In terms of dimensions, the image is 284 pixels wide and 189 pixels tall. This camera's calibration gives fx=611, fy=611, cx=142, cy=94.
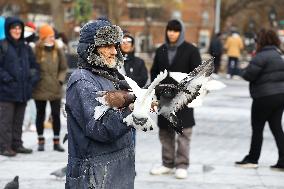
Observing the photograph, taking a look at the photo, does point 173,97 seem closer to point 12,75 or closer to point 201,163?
point 201,163

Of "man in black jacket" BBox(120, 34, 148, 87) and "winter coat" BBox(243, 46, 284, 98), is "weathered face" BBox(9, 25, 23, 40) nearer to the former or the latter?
"man in black jacket" BBox(120, 34, 148, 87)

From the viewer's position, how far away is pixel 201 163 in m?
8.09

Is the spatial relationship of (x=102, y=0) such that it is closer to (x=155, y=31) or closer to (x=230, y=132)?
(x=155, y=31)

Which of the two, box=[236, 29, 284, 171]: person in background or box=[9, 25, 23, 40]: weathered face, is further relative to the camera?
box=[9, 25, 23, 40]: weathered face

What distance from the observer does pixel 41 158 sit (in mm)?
8188

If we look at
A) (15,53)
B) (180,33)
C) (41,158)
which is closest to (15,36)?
(15,53)

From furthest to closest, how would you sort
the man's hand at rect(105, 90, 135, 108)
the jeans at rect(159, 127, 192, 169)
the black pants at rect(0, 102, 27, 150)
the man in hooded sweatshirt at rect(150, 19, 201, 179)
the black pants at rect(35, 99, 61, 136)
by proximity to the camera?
the black pants at rect(35, 99, 61, 136) < the black pants at rect(0, 102, 27, 150) < the jeans at rect(159, 127, 192, 169) < the man in hooded sweatshirt at rect(150, 19, 201, 179) < the man's hand at rect(105, 90, 135, 108)

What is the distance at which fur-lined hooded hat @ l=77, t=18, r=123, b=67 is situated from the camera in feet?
11.1

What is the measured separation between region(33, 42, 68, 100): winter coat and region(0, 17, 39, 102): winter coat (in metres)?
0.18

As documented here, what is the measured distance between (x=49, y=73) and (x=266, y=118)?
10.0 feet

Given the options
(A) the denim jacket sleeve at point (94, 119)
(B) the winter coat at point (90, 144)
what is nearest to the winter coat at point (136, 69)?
(B) the winter coat at point (90, 144)

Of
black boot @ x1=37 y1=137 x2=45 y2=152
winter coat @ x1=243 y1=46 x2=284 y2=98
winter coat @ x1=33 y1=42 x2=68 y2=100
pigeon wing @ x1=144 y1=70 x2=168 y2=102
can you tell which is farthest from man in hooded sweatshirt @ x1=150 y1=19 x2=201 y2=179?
pigeon wing @ x1=144 y1=70 x2=168 y2=102

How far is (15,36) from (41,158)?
5.53ft

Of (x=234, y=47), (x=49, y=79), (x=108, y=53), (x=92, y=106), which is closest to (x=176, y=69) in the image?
(x=49, y=79)
